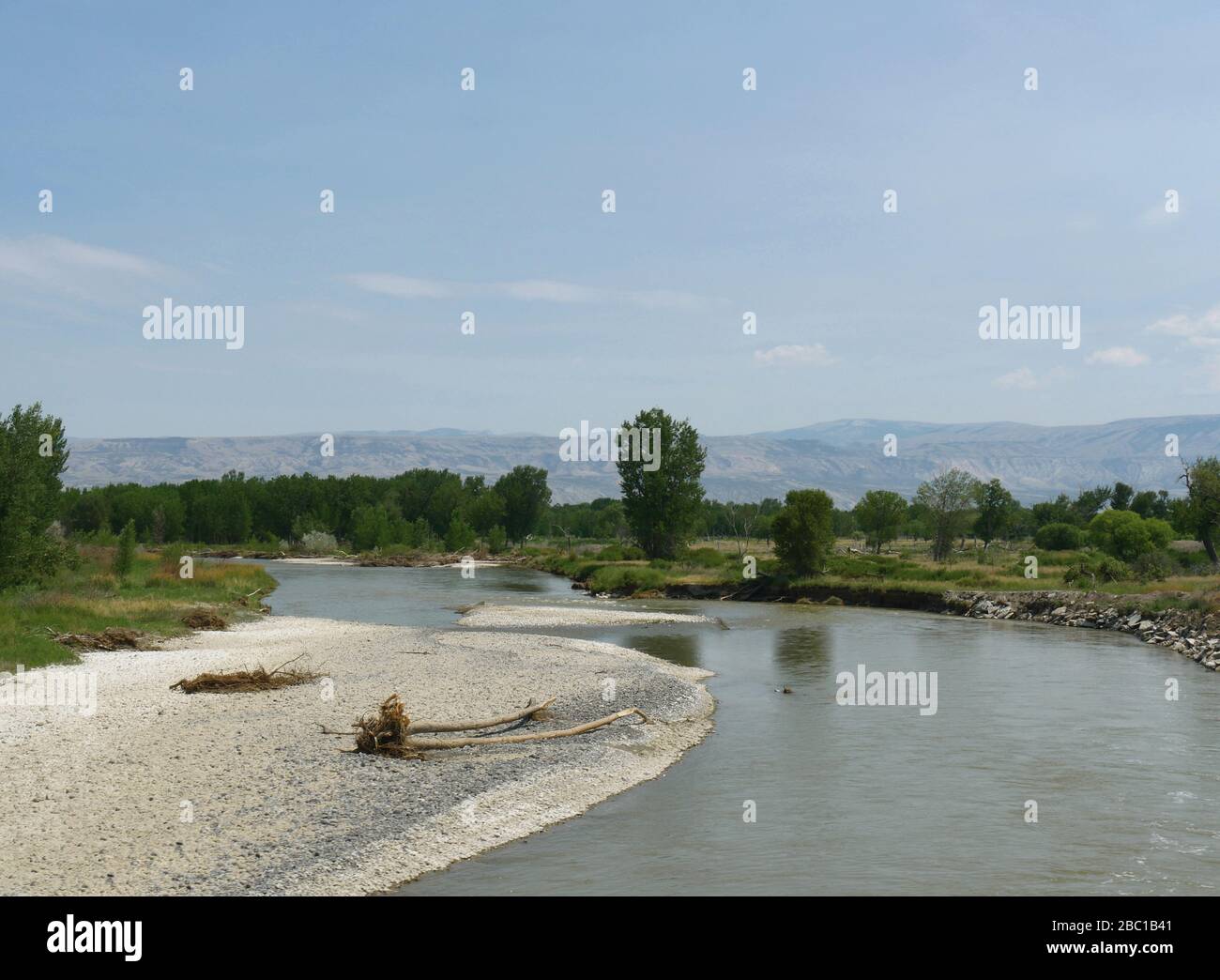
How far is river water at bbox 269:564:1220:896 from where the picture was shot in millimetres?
14672

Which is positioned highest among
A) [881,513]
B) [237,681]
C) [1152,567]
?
[881,513]

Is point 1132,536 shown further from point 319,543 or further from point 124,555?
point 319,543

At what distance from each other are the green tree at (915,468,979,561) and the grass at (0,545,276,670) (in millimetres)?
63417

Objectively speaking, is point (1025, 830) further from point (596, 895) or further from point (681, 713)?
point (681, 713)

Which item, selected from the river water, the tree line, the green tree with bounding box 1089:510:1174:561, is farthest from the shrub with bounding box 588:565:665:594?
the river water

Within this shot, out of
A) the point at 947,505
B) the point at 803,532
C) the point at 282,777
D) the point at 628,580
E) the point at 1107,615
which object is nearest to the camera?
the point at 282,777

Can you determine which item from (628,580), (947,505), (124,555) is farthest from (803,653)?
(947,505)

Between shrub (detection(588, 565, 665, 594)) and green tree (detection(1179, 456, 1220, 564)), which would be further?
shrub (detection(588, 565, 665, 594))

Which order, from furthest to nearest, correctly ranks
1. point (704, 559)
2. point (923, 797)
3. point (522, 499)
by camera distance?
point (522, 499), point (704, 559), point (923, 797)

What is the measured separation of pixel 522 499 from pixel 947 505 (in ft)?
260

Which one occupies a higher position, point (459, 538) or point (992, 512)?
point (992, 512)

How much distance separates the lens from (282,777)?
18328 millimetres

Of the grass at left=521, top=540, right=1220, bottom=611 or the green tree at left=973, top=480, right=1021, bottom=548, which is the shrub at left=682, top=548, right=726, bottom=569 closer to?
the grass at left=521, top=540, right=1220, bottom=611
